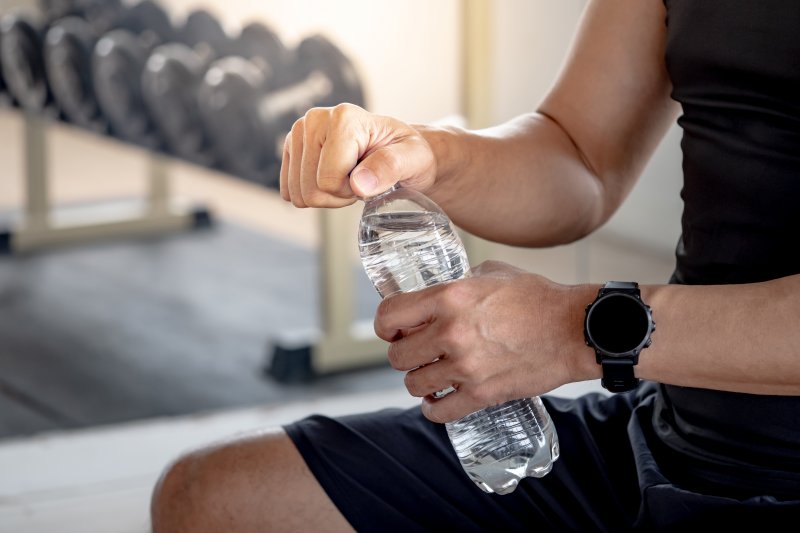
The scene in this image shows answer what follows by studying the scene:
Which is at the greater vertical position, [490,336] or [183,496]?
[490,336]

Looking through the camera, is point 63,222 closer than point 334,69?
No

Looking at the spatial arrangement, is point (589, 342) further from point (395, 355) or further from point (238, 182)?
point (238, 182)

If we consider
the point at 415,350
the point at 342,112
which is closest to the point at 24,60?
the point at 342,112

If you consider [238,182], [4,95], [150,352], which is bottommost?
[150,352]

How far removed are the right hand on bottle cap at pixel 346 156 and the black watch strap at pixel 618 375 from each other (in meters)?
0.26

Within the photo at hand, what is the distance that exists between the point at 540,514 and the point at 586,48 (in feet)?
1.84

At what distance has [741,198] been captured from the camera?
3.65 ft

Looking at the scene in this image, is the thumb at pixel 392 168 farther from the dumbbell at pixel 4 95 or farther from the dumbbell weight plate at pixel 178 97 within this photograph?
the dumbbell at pixel 4 95

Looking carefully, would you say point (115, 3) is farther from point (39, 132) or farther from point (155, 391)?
point (155, 391)

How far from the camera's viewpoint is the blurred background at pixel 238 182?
2555mm

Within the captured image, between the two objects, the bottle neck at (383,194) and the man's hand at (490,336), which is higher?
the bottle neck at (383,194)

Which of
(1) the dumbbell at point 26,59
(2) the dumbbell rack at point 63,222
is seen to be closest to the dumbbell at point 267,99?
(1) the dumbbell at point 26,59

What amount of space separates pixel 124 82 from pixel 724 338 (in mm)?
2290

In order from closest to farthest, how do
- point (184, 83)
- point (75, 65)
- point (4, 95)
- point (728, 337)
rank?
point (728, 337), point (184, 83), point (75, 65), point (4, 95)
